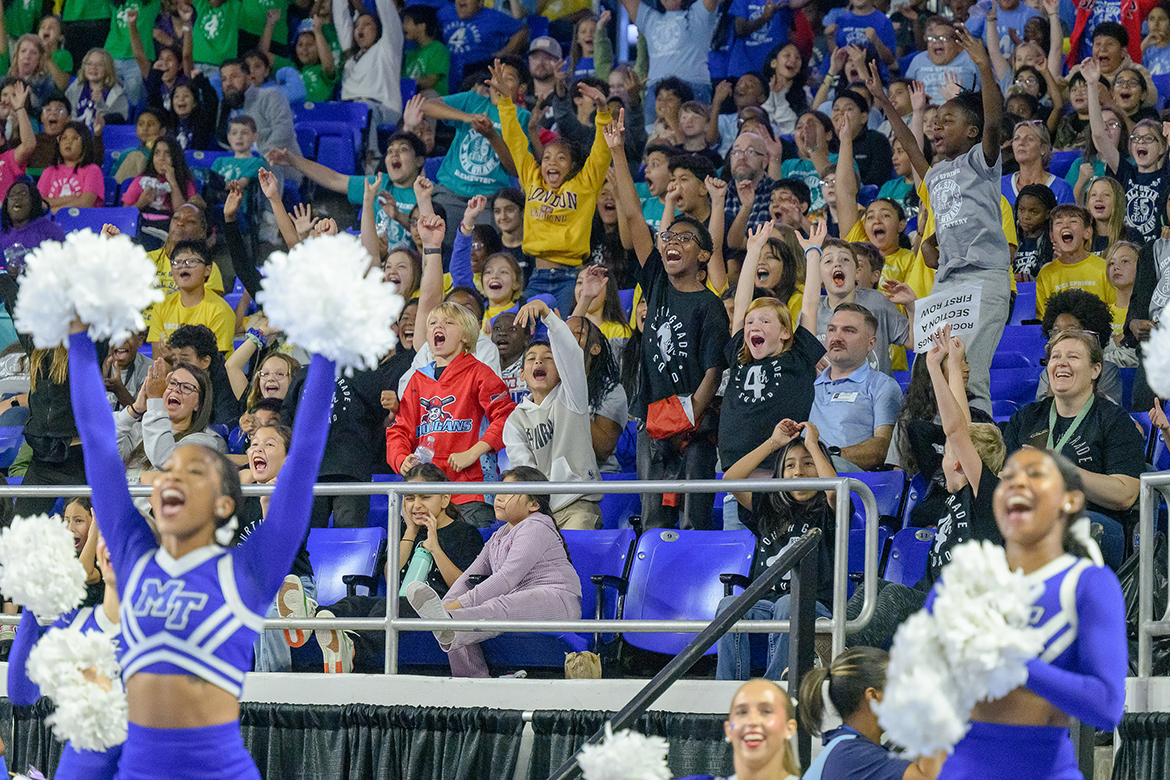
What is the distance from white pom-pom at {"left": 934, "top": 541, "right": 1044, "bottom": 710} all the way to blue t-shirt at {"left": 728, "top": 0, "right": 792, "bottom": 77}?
8350 millimetres

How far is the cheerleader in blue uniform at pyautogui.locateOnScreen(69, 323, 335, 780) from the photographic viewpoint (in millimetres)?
2941

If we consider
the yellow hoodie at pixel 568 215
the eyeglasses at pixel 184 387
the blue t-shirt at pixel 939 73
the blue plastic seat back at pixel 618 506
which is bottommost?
the blue plastic seat back at pixel 618 506

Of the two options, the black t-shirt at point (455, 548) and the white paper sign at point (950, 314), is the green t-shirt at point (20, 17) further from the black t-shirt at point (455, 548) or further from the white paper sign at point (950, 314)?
the white paper sign at point (950, 314)

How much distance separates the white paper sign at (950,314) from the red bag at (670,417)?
97 cm

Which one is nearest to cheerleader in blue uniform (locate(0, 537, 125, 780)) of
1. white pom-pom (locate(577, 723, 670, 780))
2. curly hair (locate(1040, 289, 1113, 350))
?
white pom-pom (locate(577, 723, 670, 780))

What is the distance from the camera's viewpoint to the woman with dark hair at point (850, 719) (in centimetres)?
362

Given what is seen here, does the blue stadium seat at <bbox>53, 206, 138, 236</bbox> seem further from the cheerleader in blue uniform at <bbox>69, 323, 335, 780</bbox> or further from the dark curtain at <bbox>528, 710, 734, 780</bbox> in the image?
the cheerleader in blue uniform at <bbox>69, 323, 335, 780</bbox>

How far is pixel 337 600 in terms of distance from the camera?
612cm

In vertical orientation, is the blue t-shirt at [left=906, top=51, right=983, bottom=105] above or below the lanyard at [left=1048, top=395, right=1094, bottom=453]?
above

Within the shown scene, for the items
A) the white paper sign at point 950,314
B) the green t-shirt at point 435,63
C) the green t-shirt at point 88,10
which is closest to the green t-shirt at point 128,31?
the green t-shirt at point 88,10

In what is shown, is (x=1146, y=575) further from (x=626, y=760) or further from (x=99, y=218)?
(x=99, y=218)

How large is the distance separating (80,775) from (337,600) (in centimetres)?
296

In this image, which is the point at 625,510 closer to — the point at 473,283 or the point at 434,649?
the point at 434,649

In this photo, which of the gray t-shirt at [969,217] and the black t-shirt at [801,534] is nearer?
the black t-shirt at [801,534]
